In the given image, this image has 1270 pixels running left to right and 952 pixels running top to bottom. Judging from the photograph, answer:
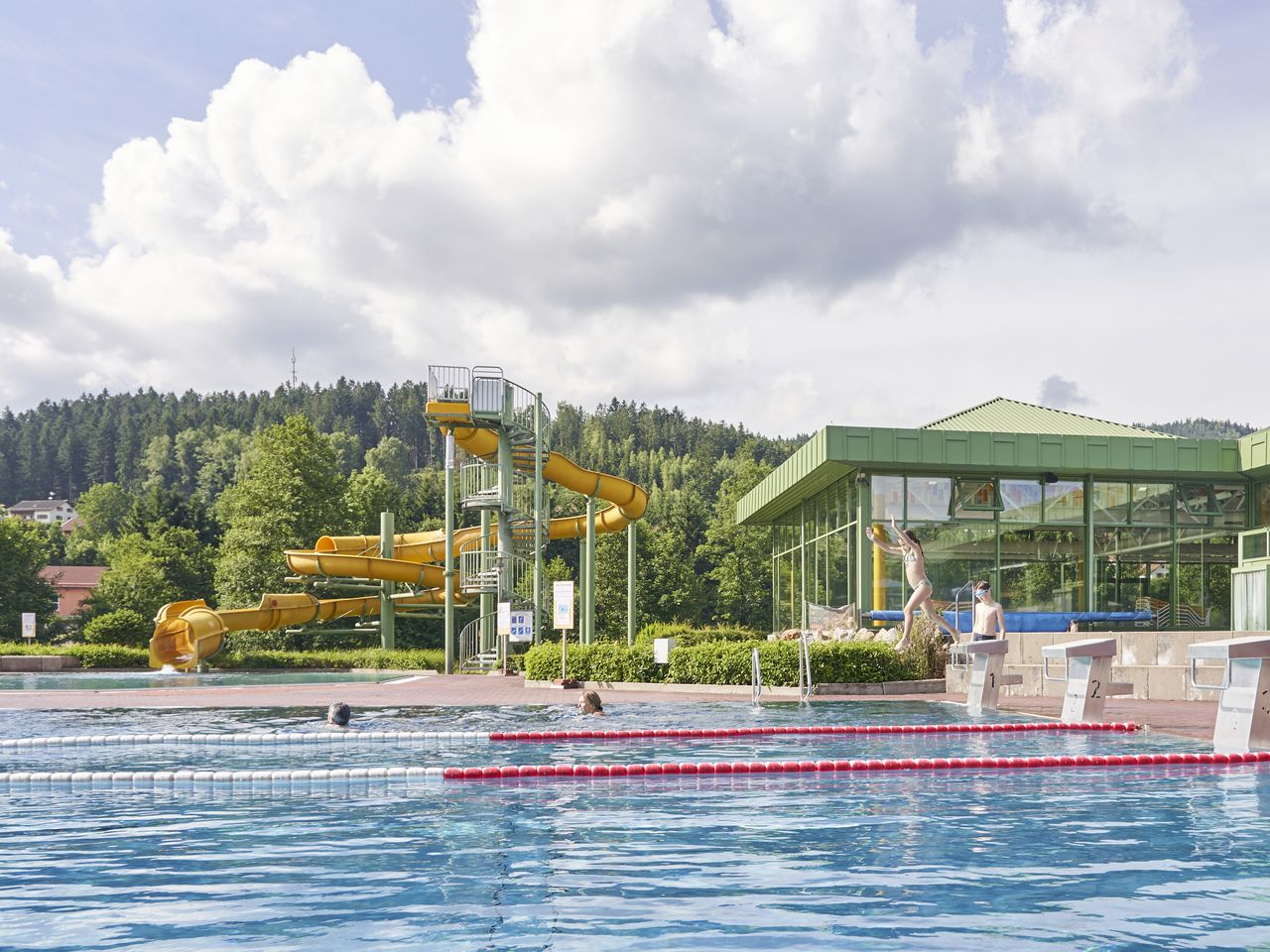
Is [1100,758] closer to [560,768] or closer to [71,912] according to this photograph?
[560,768]

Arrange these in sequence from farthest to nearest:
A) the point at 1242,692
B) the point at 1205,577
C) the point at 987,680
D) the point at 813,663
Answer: the point at 1205,577 → the point at 813,663 → the point at 987,680 → the point at 1242,692

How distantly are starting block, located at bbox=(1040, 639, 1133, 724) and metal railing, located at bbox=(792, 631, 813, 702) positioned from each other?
6420 millimetres

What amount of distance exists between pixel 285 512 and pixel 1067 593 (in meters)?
36.8

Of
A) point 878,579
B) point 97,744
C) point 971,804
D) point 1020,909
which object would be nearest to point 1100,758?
point 971,804

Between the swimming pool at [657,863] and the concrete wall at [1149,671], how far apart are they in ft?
32.7

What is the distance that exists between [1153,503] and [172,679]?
99.1 feet

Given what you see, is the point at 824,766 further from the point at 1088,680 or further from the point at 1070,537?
the point at 1070,537

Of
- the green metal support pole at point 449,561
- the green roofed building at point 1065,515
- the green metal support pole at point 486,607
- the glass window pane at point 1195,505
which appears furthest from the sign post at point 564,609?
the glass window pane at point 1195,505

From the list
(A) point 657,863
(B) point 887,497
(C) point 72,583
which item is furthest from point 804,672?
(C) point 72,583

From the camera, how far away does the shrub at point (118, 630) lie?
50.1 metres

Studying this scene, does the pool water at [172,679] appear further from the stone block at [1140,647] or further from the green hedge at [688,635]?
the stone block at [1140,647]

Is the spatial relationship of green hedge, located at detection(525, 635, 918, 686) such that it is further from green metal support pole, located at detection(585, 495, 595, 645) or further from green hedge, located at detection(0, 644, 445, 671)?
green hedge, located at detection(0, 644, 445, 671)

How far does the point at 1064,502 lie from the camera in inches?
1400

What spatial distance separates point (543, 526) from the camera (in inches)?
1582
